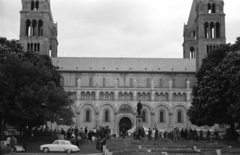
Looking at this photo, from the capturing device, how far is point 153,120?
252ft

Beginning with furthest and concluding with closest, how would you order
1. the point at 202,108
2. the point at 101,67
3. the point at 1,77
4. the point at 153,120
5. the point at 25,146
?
the point at 101,67, the point at 153,120, the point at 202,108, the point at 1,77, the point at 25,146

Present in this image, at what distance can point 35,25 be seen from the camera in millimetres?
79875

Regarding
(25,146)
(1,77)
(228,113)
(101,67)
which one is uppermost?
(101,67)

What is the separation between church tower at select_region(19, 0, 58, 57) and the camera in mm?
77812

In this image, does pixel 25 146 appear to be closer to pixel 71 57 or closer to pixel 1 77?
pixel 1 77

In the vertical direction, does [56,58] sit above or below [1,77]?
above

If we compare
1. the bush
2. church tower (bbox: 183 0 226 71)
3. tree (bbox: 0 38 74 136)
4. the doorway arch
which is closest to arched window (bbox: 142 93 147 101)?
the doorway arch

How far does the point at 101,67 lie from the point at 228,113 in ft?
159

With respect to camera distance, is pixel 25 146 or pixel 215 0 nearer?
pixel 25 146

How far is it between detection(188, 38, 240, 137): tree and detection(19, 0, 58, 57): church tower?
Result: 1630 inches

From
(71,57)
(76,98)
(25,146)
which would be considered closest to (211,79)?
(25,146)

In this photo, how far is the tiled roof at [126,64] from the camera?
83625 millimetres

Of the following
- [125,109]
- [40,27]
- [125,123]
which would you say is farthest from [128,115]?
[40,27]

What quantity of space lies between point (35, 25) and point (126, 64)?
2189 centimetres
